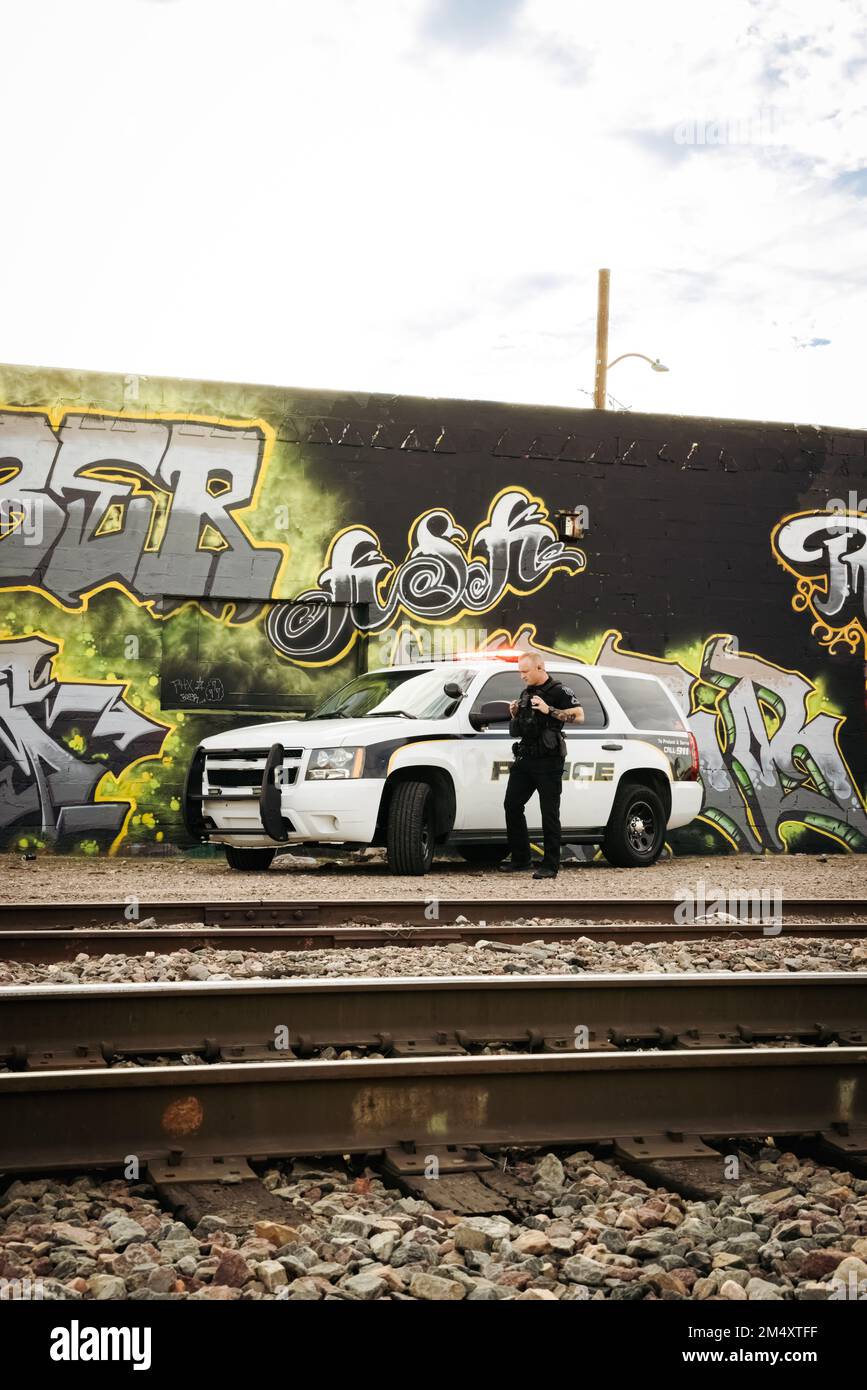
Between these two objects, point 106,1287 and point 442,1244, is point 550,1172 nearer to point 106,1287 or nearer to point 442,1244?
point 442,1244

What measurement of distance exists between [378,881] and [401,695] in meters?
1.78

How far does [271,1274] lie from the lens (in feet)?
10.9

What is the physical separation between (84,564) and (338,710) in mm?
4034

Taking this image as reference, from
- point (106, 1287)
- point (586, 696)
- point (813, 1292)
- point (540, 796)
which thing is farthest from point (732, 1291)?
point (586, 696)

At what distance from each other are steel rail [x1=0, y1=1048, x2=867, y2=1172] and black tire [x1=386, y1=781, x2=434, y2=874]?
22.8ft

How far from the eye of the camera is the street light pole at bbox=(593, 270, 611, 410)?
21484mm

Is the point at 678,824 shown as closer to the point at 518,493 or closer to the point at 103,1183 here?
the point at 518,493

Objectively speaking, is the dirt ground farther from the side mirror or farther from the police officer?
the side mirror

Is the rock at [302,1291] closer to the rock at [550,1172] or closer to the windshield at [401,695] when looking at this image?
the rock at [550,1172]

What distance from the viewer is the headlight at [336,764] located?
1145 centimetres

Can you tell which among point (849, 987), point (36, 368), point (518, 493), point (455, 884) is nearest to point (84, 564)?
point (36, 368)

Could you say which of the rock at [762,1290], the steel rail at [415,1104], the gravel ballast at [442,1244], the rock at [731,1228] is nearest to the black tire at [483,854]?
the steel rail at [415,1104]

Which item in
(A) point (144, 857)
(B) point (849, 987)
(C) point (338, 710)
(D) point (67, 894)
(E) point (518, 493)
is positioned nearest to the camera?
(B) point (849, 987)
